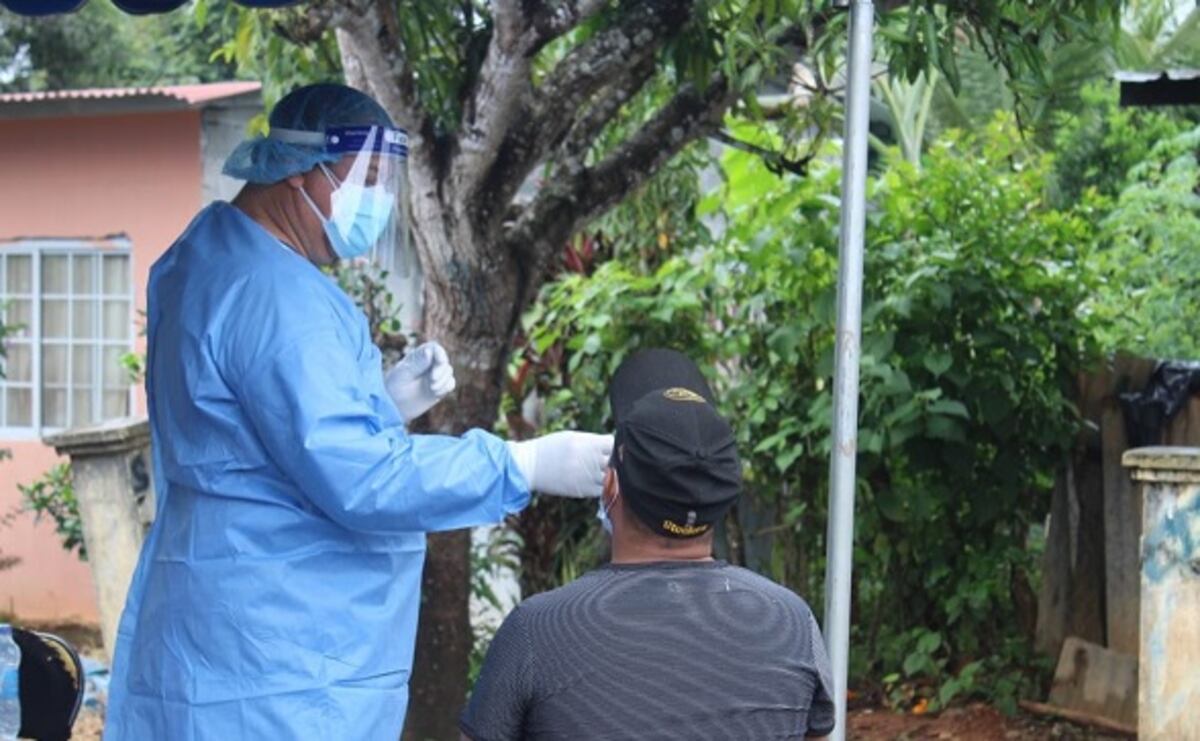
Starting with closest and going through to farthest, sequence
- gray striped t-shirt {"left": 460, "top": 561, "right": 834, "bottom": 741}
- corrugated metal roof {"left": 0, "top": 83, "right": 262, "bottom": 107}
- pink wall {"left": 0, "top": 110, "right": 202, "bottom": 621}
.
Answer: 1. gray striped t-shirt {"left": 460, "top": 561, "right": 834, "bottom": 741}
2. corrugated metal roof {"left": 0, "top": 83, "right": 262, "bottom": 107}
3. pink wall {"left": 0, "top": 110, "right": 202, "bottom": 621}

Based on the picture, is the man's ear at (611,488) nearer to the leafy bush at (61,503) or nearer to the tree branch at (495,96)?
the tree branch at (495,96)

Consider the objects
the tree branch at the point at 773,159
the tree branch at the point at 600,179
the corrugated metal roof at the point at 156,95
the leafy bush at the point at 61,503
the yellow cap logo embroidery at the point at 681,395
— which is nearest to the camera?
the yellow cap logo embroidery at the point at 681,395

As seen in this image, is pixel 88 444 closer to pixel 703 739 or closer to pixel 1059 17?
pixel 1059 17

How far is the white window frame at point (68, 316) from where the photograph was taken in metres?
10.7

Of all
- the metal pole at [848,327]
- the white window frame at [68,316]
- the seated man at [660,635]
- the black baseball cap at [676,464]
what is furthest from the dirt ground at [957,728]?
the black baseball cap at [676,464]

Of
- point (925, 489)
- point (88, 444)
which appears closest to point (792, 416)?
point (925, 489)

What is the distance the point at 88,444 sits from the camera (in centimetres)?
632

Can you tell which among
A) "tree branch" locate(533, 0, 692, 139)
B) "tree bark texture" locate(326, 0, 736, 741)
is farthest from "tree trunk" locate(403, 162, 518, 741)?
"tree branch" locate(533, 0, 692, 139)

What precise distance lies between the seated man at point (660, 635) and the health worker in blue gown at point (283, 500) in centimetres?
51

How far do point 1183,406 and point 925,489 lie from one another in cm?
108

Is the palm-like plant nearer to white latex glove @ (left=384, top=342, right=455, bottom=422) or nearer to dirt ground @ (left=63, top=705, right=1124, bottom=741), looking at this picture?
dirt ground @ (left=63, top=705, right=1124, bottom=741)

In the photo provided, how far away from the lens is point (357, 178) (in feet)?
11.3

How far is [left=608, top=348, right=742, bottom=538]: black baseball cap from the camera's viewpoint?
8.34ft

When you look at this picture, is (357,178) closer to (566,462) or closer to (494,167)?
(566,462)
